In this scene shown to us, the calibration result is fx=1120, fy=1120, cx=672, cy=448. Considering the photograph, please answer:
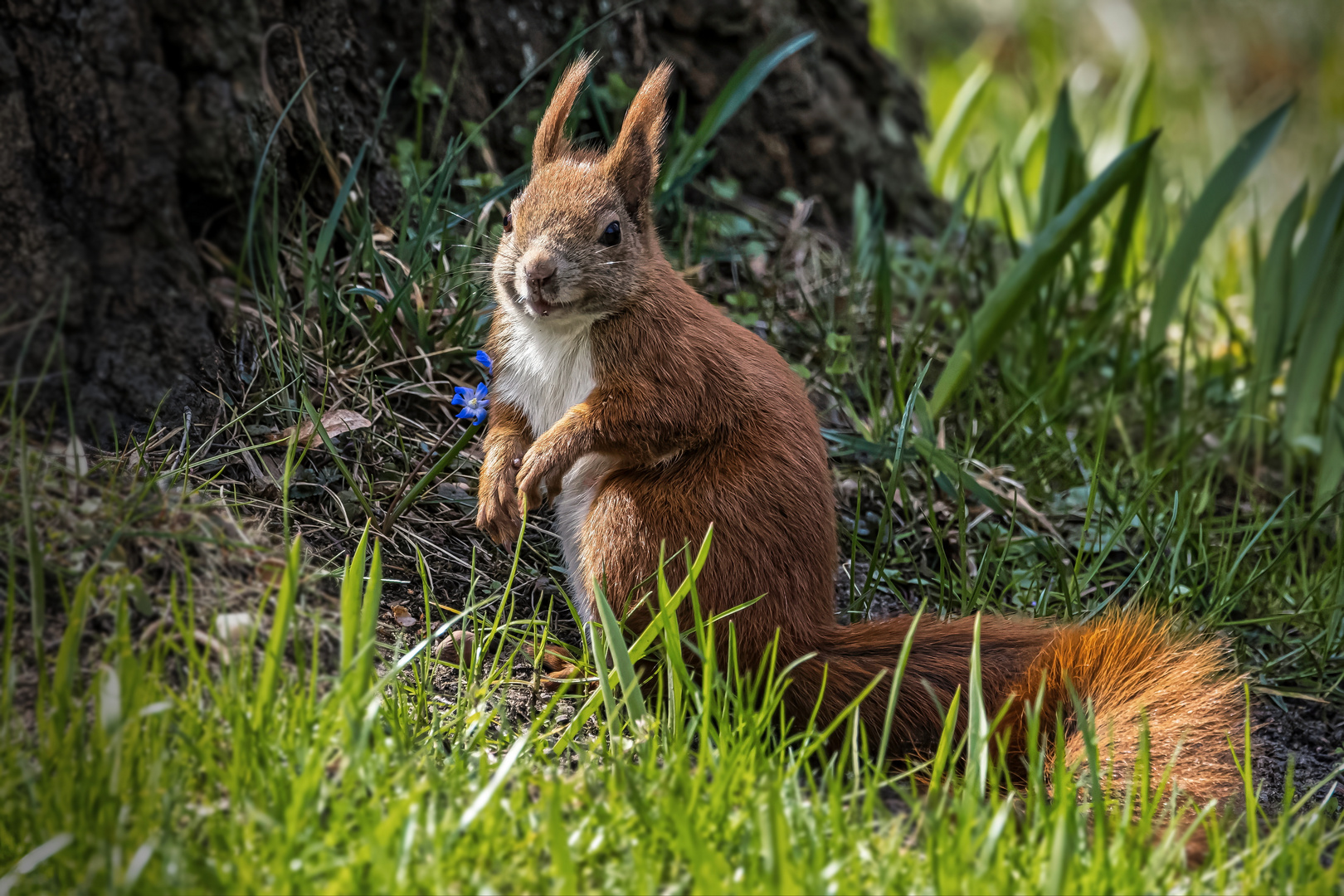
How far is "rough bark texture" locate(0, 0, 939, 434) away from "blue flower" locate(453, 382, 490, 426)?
1.48 feet

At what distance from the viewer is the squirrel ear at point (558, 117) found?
217 centimetres

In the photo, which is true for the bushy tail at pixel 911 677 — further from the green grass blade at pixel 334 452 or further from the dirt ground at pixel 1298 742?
the green grass blade at pixel 334 452

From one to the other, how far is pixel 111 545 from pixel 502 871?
0.70 metres

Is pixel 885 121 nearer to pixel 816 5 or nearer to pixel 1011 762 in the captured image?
pixel 816 5

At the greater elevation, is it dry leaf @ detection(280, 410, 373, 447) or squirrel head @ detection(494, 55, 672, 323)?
→ squirrel head @ detection(494, 55, 672, 323)

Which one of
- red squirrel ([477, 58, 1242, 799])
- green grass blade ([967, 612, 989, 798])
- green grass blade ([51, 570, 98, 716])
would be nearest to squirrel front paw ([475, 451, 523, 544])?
red squirrel ([477, 58, 1242, 799])

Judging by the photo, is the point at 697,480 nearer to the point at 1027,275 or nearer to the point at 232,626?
the point at 232,626

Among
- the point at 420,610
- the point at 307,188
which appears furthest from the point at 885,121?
the point at 420,610

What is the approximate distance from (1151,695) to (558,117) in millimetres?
1504

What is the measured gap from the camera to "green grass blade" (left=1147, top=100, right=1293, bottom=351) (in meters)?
3.14

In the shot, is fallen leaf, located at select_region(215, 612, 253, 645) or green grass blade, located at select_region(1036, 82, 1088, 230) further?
green grass blade, located at select_region(1036, 82, 1088, 230)

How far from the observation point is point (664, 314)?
2102 mm

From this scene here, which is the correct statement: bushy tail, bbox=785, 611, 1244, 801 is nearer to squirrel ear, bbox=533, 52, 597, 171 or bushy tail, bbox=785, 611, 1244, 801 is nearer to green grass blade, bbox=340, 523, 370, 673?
green grass blade, bbox=340, 523, 370, 673

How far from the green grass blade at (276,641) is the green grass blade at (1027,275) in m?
1.80
